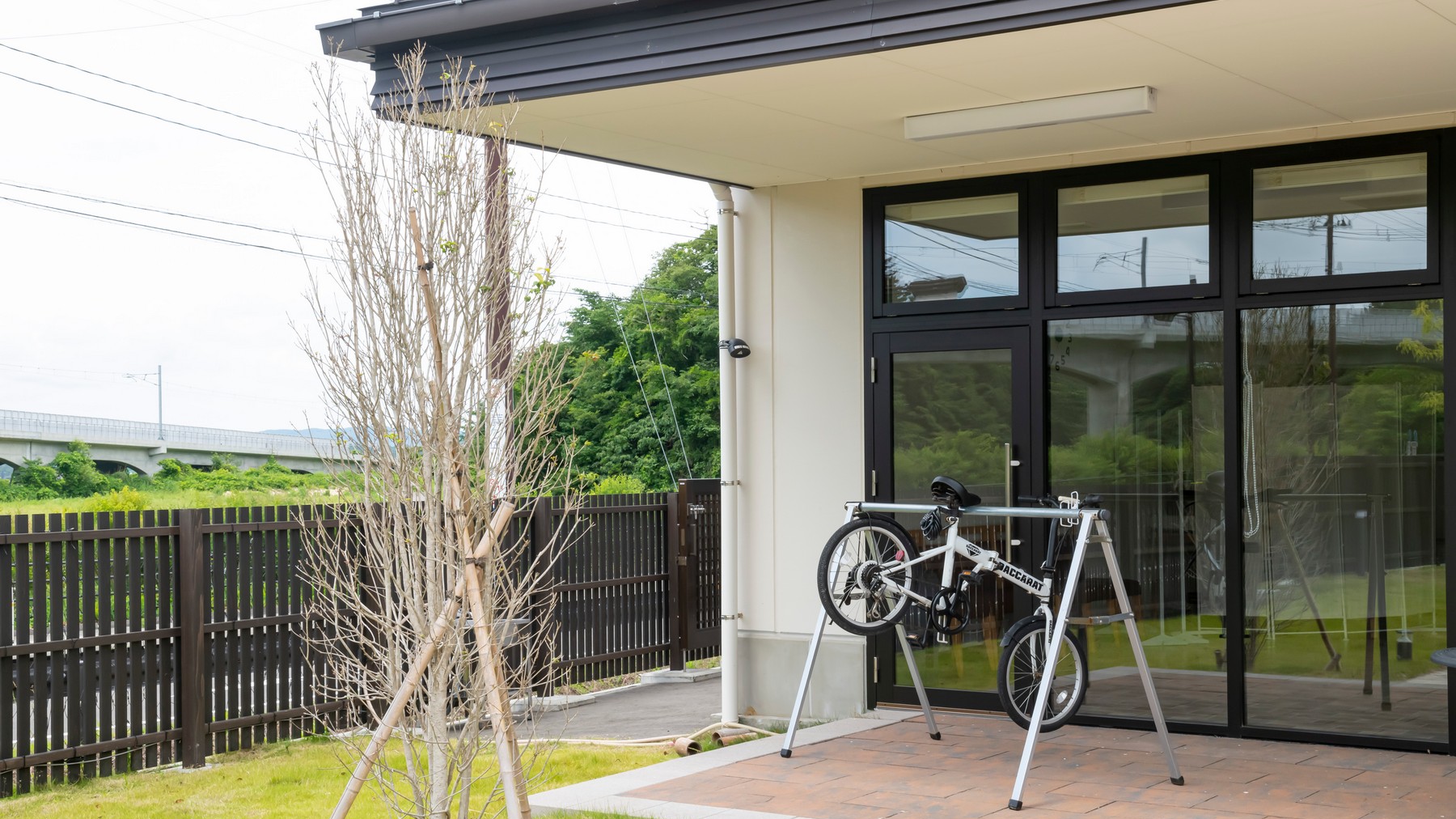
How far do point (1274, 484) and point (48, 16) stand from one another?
99.3 ft

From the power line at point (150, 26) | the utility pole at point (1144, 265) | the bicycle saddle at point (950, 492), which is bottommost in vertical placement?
the bicycle saddle at point (950, 492)

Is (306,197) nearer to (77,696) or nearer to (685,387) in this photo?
(685,387)

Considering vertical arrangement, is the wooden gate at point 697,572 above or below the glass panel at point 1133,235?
below

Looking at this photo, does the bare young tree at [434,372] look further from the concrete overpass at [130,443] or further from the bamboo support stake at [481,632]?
the concrete overpass at [130,443]

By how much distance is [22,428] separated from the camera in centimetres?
3369

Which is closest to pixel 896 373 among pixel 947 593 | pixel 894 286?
pixel 894 286

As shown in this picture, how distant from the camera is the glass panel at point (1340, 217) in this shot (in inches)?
238

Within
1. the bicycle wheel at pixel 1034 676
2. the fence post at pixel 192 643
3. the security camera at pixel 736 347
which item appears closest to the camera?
the bicycle wheel at pixel 1034 676

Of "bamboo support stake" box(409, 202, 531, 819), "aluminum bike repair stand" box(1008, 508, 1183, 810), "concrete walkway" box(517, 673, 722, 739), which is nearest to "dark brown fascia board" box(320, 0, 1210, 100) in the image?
"bamboo support stake" box(409, 202, 531, 819)

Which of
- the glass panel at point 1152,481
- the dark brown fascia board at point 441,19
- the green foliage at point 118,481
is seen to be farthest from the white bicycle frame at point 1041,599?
the green foliage at point 118,481

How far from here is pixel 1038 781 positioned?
557cm

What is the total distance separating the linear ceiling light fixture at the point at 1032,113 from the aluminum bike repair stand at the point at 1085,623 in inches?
66.5

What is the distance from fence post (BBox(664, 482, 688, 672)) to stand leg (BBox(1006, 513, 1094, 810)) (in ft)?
16.9

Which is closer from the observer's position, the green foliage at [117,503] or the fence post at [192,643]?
the fence post at [192,643]
